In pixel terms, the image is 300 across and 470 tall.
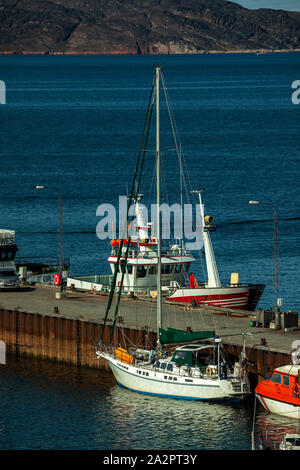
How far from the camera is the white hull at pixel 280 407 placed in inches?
1939

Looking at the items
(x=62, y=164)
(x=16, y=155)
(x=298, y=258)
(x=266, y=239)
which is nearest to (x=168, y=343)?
(x=298, y=258)

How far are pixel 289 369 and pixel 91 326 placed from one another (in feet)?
46.3

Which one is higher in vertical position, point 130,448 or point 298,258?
point 298,258

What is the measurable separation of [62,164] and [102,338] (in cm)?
9781

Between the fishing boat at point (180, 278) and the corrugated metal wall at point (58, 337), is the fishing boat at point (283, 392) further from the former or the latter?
the fishing boat at point (180, 278)

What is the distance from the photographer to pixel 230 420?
51.1 metres

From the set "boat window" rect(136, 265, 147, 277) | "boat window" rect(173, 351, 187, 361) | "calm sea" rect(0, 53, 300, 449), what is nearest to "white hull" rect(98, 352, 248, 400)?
"calm sea" rect(0, 53, 300, 449)

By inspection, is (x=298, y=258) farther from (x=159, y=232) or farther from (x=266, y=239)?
(x=159, y=232)

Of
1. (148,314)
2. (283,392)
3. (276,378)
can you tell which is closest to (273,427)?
(283,392)

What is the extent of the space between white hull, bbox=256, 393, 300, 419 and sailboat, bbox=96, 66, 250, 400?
65.7 inches

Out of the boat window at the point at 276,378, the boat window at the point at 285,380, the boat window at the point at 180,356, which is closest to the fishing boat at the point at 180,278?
the boat window at the point at 180,356

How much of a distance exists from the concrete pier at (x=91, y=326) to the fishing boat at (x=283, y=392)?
335cm

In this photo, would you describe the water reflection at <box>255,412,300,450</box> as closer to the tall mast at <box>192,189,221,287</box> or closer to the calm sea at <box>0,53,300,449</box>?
the calm sea at <box>0,53,300,449</box>
